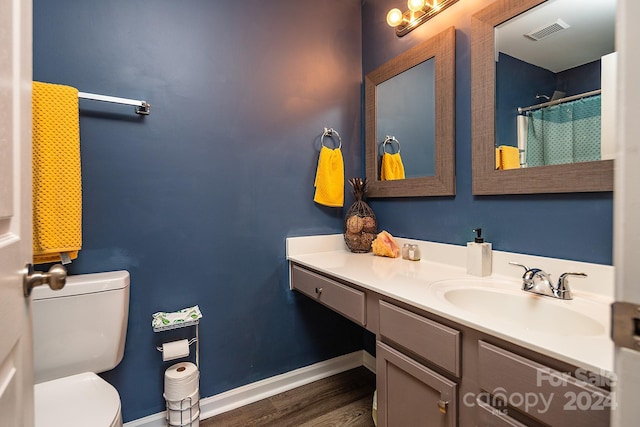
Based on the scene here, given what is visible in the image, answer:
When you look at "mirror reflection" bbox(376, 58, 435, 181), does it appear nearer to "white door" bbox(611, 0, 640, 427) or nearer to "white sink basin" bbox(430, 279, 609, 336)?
"white sink basin" bbox(430, 279, 609, 336)

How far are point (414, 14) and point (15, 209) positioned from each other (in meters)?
1.87

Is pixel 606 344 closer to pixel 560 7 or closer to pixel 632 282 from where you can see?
pixel 632 282

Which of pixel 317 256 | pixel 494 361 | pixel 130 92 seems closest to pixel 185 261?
pixel 317 256

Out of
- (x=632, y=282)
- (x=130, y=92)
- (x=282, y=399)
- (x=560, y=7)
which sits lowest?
(x=282, y=399)

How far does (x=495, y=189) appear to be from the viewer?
1.27 meters

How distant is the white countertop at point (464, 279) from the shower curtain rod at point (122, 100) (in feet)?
3.28

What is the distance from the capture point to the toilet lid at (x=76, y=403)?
0.93m

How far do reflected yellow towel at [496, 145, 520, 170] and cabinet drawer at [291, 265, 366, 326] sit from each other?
0.80 m

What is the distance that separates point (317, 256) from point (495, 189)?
3.26 ft

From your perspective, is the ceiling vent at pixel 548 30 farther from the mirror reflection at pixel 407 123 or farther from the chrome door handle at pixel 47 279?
the chrome door handle at pixel 47 279

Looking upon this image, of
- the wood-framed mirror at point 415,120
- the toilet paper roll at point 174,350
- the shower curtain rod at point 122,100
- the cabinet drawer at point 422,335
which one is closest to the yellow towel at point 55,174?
the shower curtain rod at point 122,100

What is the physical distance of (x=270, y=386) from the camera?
174 cm

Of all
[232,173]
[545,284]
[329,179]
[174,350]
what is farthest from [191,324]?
[545,284]

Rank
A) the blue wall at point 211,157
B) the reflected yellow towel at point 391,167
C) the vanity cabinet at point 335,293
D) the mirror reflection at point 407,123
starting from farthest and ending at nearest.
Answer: the reflected yellow towel at point 391,167 → the mirror reflection at point 407,123 → the blue wall at point 211,157 → the vanity cabinet at point 335,293
